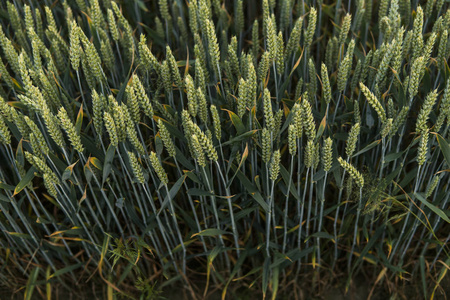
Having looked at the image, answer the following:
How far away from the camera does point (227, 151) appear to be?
1346mm

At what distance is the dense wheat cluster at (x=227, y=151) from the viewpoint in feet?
3.53

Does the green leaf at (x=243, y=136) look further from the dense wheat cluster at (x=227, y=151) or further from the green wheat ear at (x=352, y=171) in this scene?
the green wheat ear at (x=352, y=171)

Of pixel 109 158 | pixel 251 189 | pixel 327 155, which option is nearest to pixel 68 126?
pixel 109 158

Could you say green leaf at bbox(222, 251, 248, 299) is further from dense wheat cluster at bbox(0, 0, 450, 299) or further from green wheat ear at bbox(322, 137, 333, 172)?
green wheat ear at bbox(322, 137, 333, 172)

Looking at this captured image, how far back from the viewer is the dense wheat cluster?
3.53 ft

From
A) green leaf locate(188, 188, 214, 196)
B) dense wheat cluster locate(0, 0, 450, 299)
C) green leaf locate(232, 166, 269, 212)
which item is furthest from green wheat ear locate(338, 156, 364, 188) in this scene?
green leaf locate(188, 188, 214, 196)

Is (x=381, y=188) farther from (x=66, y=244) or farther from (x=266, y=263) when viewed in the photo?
(x=66, y=244)

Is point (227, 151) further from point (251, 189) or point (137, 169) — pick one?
point (137, 169)

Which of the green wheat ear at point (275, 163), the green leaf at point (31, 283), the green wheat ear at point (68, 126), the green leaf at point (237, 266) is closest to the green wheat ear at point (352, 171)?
the green wheat ear at point (275, 163)

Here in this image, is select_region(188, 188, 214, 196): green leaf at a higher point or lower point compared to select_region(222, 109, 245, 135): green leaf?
lower

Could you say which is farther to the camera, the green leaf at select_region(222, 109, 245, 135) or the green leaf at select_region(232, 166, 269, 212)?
the green leaf at select_region(232, 166, 269, 212)

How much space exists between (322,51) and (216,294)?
962 mm

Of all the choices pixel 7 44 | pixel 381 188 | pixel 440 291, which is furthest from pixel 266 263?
pixel 7 44

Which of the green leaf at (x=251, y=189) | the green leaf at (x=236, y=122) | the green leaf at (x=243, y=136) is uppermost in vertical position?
the green leaf at (x=236, y=122)
